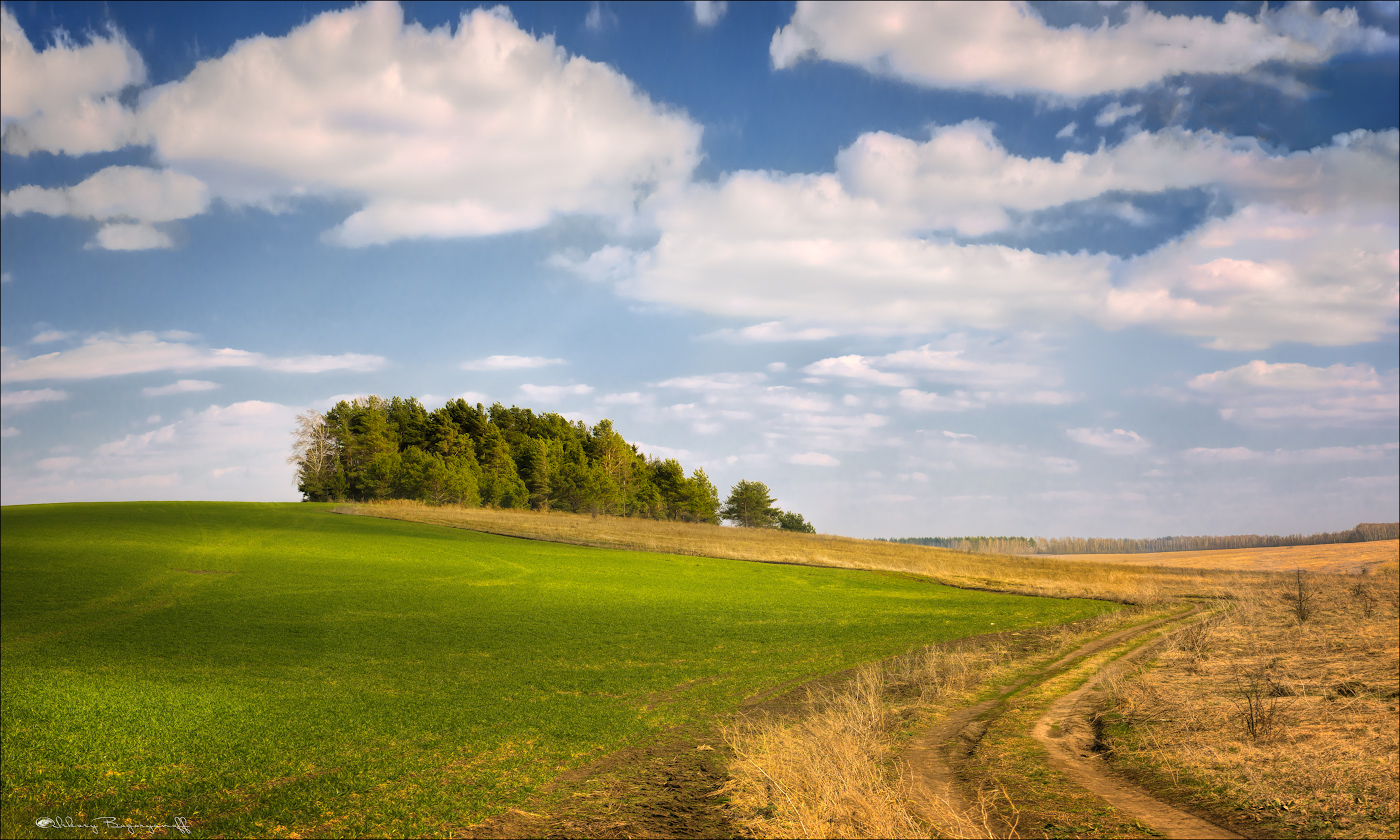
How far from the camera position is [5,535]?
1452 inches

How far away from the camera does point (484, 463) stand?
85625mm

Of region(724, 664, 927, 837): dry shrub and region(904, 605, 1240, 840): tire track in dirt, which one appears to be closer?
region(724, 664, 927, 837): dry shrub

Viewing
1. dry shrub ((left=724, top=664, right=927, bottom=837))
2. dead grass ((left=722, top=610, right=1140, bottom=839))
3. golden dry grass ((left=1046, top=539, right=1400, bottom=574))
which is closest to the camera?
dry shrub ((left=724, top=664, right=927, bottom=837))

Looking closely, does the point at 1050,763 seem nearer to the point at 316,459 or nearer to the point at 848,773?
the point at 848,773

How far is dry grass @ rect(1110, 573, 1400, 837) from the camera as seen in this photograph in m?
10.4

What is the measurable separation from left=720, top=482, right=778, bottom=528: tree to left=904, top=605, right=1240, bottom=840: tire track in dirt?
87.3 meters

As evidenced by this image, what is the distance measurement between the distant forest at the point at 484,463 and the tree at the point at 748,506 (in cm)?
820

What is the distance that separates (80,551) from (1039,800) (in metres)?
39.5

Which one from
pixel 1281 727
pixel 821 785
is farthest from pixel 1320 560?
pixel 821 785

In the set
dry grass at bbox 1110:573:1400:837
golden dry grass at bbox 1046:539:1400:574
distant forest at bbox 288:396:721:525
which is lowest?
golden dry grass at bbox 1046:539:1400:574

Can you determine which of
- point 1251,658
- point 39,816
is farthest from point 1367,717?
point 39,816

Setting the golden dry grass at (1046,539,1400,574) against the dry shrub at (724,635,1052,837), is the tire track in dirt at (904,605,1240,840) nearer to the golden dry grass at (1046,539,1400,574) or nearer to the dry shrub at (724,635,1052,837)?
the dry shrub at (724,635,1052,837)

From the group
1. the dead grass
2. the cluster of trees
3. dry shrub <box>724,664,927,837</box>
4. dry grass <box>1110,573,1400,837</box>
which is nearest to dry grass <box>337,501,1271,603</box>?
the cluster of trees

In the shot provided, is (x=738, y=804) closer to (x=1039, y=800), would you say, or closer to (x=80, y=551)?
(x=1039, y=800)
